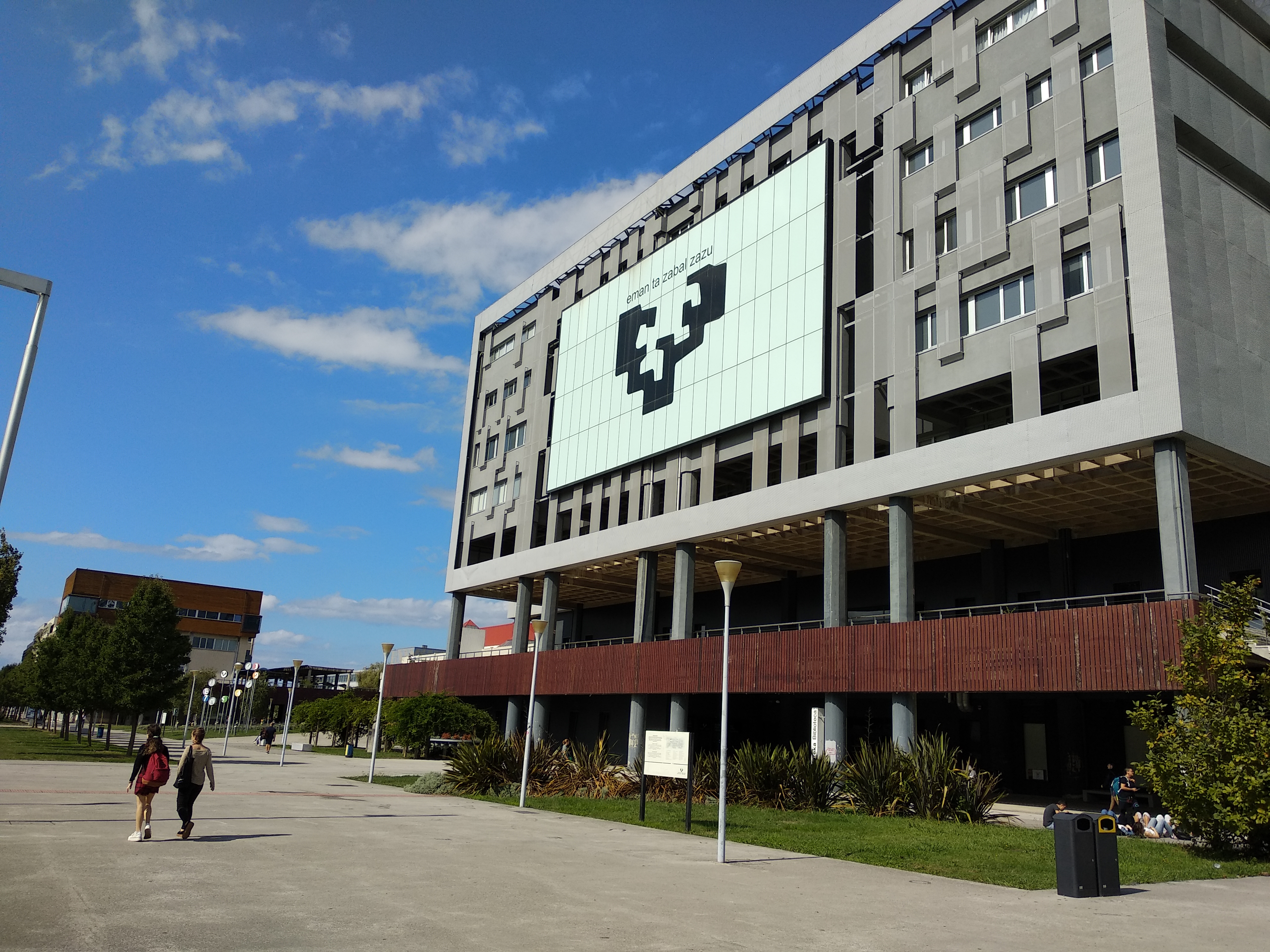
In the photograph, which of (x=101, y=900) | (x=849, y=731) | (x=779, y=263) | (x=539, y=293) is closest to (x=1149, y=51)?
(x=779, y=263)

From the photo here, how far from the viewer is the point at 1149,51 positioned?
2730 centimetres

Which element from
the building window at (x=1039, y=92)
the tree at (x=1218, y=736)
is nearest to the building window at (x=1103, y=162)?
the building window at (x=1039, y=92)

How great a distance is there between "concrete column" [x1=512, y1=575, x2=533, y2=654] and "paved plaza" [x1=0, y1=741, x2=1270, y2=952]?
33211mm

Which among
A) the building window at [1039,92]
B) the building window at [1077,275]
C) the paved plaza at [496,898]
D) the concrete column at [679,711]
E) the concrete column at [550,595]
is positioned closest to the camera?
the paved plaza at [496,898]

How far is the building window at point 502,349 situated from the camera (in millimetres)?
59656

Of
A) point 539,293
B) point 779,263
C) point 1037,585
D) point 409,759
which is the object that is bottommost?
point 409,759

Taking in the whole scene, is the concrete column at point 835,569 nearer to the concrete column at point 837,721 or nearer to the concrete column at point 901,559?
the concrete column at point 901,559

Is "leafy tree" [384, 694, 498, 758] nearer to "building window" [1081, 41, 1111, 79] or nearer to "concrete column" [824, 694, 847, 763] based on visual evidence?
"concrete column" [824, 694, 847, 763]

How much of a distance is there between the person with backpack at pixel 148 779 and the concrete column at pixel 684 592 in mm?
26899

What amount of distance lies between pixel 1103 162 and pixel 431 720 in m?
39.7

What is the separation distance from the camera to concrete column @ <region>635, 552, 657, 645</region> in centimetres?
4272

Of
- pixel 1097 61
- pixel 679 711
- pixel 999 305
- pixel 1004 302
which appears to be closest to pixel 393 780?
pixel 679 711

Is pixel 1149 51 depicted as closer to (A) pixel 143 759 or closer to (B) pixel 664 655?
(B) pixel 664 655

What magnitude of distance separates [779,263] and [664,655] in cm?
1735
